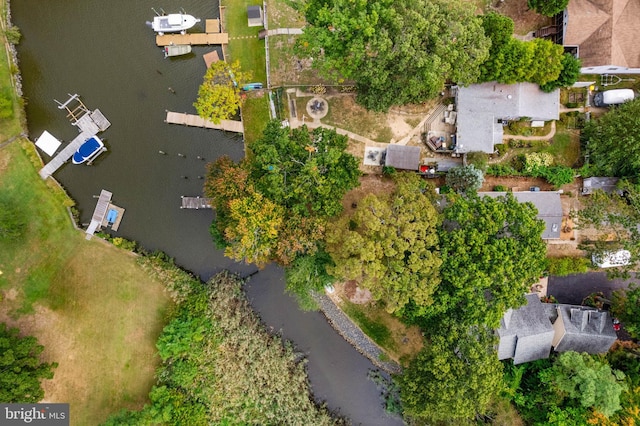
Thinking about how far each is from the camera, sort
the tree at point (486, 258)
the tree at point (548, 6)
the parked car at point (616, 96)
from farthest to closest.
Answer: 1. the parked car at point (616, 96)
2. the tree at point (548, 6)
3. the tree at point (486, 258)

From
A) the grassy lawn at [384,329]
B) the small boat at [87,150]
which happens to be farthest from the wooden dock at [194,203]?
the grassy lawn at [384,329]

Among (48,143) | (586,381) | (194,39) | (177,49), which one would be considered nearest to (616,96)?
(586,381)

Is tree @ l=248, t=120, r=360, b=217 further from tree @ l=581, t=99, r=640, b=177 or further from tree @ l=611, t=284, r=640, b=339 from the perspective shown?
tree @ l=611, t=284, r=640, b=339

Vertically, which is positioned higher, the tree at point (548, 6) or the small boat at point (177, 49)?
the tree at point (548, 6)

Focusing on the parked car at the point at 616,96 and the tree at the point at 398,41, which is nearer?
the tree at the point at 398,41

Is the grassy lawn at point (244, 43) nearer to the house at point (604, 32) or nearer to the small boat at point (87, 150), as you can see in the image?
the small boat at point (87, 150)

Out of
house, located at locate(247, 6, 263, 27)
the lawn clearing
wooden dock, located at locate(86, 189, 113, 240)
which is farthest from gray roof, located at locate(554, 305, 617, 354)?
wooden dock, located at locate(86, 189, 113, 240)
